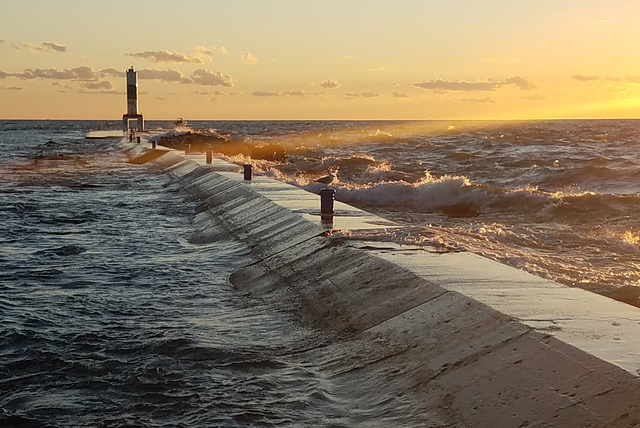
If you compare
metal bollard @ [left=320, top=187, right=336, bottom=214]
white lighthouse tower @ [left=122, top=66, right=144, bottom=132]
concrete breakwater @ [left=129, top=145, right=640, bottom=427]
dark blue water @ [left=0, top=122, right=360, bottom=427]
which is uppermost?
white lighthouse tower @ [left=122, top=66, right=144, bottom=132]

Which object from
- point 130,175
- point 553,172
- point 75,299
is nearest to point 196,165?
point 130,175

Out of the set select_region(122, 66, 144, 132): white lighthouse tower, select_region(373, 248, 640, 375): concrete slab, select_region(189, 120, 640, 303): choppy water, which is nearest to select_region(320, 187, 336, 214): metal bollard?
select_region(189, 120, 640, 303): choppy water

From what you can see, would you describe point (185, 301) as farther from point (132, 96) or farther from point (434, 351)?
point (132, 96)

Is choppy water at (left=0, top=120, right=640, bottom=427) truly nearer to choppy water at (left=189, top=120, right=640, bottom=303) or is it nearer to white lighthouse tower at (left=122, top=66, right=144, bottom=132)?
choppy water at (left=189, top=120, right=640, bottom=303)

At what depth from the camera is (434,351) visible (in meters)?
7.49

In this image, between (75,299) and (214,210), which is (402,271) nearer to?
(75,299)

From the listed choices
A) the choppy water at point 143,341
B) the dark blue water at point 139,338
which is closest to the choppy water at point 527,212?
the choppy water at point 143,341

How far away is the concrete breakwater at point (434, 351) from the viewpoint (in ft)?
19.0

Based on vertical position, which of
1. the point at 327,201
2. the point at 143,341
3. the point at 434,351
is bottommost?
the point at 143,341

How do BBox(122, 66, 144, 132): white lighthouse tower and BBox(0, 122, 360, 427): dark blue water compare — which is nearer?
BBox(0, 122, 360, 427): dark blue water

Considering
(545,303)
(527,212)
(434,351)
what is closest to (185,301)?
(434,351)

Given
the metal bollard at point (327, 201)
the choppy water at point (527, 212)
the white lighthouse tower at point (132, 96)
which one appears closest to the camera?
the choppy water at point (527, 212)

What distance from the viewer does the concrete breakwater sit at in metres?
5.79

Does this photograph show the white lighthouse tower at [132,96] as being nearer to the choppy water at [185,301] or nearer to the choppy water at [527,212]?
the choppy water at [527,212]
